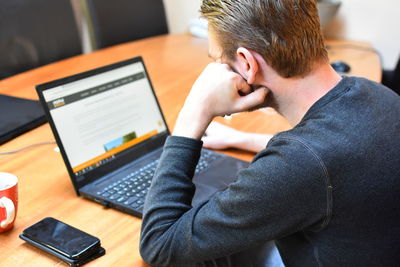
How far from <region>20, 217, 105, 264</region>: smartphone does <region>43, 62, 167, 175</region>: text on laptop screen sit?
0.18 meters

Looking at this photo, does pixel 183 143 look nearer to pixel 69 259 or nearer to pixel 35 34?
pixel 69 259

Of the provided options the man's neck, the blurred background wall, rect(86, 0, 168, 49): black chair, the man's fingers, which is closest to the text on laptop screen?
the man's fingers

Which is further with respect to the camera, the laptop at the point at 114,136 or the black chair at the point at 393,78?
the black chair at the point at 393,78

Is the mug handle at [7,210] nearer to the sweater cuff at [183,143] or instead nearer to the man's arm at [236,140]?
the sweater cuff at [183,143]

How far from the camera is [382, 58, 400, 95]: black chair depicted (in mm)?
2208

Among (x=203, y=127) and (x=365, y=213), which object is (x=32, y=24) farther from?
(x=365, y=213)

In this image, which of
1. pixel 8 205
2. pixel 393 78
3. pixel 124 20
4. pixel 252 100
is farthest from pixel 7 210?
pixel 393 78

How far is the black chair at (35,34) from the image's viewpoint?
2.04m

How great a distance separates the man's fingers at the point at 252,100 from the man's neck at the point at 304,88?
22mm

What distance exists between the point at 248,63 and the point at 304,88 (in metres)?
0.12

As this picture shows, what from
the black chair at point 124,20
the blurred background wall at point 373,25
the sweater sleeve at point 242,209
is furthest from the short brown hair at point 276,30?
the blurred background wall at point 373,25

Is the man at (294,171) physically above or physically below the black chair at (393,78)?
above

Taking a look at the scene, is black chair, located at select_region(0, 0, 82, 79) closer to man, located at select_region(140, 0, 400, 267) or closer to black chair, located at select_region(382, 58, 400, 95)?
man, located at select_region(140, 0, 400, 267)

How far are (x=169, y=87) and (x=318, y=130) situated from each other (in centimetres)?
109
